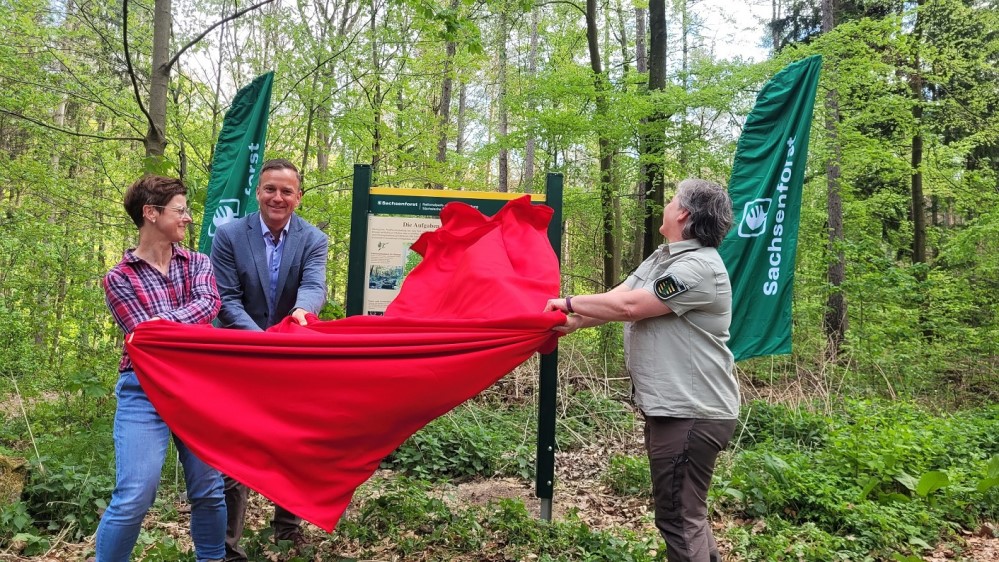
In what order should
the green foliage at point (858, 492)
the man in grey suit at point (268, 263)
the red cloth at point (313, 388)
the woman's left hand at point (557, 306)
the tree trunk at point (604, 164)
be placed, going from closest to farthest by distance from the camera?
the red cloth at point (313, 388) < the woman's left hand at point (557, 306) < the man in grey suit at point (268, 263) < the green foliage at point (858, 492) < the tree trunk at point (604, 164)

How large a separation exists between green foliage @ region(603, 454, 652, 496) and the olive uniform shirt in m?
2.43

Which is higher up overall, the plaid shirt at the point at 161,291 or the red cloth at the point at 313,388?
the plaid shirt at the point at 161,291

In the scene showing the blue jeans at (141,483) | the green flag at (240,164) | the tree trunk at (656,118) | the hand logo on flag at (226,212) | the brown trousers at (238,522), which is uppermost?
the tree trunk at (656,118)

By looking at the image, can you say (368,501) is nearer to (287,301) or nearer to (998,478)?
(287,301)

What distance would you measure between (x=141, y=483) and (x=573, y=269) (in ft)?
37.0

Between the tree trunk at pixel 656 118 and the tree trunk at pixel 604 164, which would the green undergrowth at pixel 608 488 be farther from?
the tree trunk at pixel 604 164

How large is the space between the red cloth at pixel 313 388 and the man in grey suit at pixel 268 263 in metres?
0.48

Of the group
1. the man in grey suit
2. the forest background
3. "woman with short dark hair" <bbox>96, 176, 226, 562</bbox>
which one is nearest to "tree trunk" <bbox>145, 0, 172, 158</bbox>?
the forest background

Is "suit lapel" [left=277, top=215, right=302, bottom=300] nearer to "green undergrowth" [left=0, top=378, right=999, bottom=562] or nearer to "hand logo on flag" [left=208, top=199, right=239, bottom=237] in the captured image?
"green undergrowth" [left=0, top=378, right=999, bottom=562]

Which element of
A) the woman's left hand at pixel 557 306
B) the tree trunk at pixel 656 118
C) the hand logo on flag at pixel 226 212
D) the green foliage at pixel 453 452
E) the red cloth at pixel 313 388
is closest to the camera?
the red cloth at pixel 313 388

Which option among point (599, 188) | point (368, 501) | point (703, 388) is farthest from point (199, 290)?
point (599, 188)

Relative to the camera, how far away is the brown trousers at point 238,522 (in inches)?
115

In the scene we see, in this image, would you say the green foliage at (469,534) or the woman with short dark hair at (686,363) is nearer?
the woman with short dark hair at (686,363)

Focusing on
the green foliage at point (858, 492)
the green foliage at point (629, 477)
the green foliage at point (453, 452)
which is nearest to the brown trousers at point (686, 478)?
the green foliage at point (858, 492)
